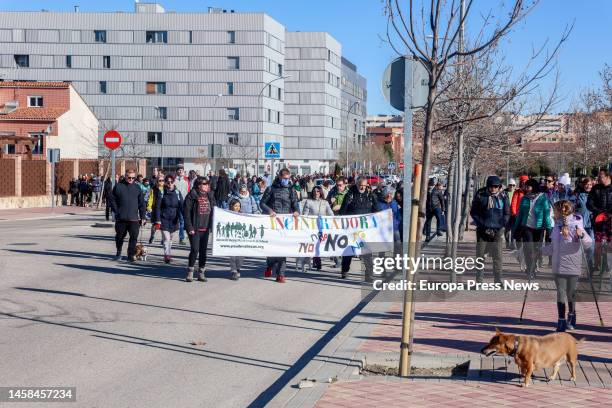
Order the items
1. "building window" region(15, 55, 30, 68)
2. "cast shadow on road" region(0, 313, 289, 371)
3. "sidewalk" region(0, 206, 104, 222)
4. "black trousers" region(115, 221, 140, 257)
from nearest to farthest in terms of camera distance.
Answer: "cast shadow on road" region(0, 313, 289, 371), "black trousers" region(115, 221, 140, 257), "sidewalk" region(0, 206, 104, 222), "building window" region(15, 55, 30, 68)

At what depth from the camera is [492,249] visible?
47.3ft

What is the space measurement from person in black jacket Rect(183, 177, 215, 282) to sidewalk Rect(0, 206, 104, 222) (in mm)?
20305

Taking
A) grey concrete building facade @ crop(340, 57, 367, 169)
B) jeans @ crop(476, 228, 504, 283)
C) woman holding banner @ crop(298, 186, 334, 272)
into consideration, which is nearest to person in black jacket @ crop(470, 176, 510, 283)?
jeans @ crop(476, 228, 504, 283)

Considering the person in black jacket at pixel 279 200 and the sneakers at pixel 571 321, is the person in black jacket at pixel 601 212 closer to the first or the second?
the sneakers at pixel 571 321

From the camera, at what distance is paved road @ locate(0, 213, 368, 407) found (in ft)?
26.6

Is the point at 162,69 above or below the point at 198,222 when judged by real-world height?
above

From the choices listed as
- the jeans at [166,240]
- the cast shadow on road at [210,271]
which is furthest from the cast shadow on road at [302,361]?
the jeans at [166,240]

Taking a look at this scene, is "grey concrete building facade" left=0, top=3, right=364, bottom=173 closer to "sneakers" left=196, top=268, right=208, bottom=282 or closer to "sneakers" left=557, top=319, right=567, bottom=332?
"sneakers" left=196, top=268, right=208, bottom=282

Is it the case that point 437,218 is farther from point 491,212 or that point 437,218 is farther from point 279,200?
point 491,212

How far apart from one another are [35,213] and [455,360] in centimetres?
3288

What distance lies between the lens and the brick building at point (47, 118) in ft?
208

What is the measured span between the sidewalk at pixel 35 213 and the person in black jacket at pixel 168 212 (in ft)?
56.7

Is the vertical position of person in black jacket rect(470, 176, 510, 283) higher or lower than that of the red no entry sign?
lower

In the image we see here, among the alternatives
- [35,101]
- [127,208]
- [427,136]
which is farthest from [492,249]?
[35,101]
